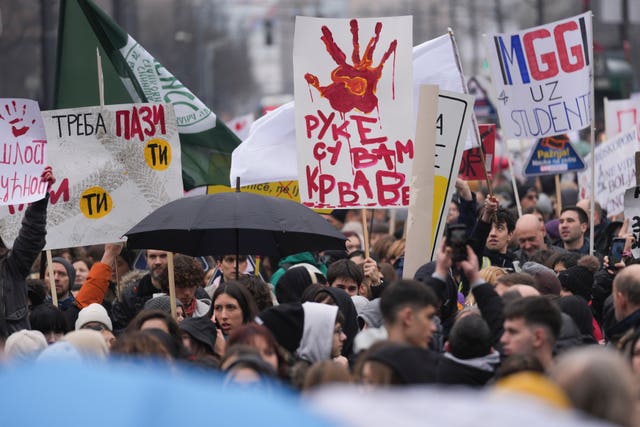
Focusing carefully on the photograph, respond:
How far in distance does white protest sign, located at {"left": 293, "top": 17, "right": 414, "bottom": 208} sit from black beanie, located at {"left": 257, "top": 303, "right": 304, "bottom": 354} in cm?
225

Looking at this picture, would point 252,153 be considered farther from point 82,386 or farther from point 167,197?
point 82,386

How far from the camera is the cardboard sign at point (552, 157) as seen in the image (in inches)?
498

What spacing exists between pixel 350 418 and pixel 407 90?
20.4 ft

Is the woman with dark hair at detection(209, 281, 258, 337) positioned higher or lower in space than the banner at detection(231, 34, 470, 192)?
lower

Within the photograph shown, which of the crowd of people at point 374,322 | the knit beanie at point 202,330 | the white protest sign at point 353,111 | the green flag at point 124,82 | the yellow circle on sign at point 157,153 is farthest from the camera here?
the green flag at point 124,82

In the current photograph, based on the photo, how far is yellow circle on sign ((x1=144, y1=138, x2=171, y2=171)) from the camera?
8305 mm

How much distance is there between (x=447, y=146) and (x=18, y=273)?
113 inches

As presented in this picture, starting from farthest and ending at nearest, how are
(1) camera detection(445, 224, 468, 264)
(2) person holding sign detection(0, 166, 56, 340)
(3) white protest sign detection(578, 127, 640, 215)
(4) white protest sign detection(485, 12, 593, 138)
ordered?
1. (3) white protest sign detection(578, 127, 640, 215)
2. (4) white protest sign detection(485, 12, 593, 138)
3. (2) person holding sign detection(0, 166, 56, 340)
4. (1) camera detection(445, 224, 468, 264)

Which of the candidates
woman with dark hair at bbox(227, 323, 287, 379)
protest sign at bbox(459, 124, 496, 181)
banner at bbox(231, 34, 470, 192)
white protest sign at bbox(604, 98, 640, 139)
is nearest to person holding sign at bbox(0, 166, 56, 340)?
woman with dark hair at bbox(227, 323, 287, 379)

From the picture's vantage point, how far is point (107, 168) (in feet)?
27.2

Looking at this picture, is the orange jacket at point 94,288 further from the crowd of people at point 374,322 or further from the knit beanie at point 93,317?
the knit beanie at point 93,317

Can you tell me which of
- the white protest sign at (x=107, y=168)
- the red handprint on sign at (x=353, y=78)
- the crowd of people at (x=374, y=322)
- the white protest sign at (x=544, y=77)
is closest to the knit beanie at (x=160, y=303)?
the crowd of people at (x=374, y=322)

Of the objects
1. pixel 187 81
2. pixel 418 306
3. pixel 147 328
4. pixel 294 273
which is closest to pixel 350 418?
pixel 418 306

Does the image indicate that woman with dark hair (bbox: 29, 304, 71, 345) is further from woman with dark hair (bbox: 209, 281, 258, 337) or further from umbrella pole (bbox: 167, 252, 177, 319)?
woman with dark hair (bbox: 209, 281, 258, 337)
